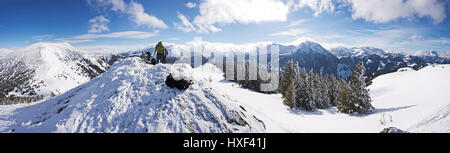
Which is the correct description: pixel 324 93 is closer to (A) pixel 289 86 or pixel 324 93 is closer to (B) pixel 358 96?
(A) pixel 289 86

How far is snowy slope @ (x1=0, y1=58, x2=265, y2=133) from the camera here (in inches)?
364

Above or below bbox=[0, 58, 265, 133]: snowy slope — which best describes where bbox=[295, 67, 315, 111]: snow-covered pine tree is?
below

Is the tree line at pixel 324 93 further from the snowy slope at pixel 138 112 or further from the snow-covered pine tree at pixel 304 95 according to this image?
the snowy slope at pixel 138 112

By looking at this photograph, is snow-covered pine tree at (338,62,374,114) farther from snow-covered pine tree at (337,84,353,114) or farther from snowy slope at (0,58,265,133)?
snowy slope at (0,58,265,133)

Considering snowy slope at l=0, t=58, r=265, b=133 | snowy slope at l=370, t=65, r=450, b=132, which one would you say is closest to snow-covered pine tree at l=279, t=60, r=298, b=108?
snowy slope at l=370, t=65, r=450, b=132

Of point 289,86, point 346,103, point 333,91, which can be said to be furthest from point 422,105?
point 333,91

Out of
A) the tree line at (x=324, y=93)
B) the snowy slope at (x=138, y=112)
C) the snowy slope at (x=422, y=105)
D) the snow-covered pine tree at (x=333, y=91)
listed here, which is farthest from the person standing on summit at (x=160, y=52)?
the snow-covered pine tree at (x=333, y=91)

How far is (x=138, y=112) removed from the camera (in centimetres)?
1001

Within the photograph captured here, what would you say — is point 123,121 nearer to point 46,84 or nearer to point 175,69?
point 175,69

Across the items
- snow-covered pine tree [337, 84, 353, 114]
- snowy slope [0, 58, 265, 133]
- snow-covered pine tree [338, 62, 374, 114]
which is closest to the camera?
snowy slope [0, 58, 265, 133]

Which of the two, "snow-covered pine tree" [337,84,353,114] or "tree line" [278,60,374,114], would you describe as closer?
"tree line" [278,60,374,114]

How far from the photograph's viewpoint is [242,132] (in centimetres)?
1037

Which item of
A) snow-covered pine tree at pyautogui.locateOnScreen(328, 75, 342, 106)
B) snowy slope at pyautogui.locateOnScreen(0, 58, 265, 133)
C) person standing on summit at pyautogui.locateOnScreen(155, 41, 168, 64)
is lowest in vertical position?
Answer: snow-covered pine tree at pyautogui.locateOnScreen(328, 75, 342, 106)
